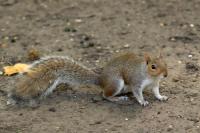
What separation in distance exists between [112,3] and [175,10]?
859 mm

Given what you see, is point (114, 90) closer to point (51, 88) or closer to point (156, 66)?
point (156, 66)

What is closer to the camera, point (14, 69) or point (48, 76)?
point (48, 76)

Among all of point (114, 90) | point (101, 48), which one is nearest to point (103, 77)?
point (114, 90)

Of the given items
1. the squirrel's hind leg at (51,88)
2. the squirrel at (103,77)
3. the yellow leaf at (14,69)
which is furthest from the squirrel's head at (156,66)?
the yellow leaf at (14,69)

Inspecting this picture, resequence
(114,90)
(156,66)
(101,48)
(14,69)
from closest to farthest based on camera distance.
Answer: (156,66) → (114,90) → (14,69) → (101,48)

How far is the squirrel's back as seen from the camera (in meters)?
4.54

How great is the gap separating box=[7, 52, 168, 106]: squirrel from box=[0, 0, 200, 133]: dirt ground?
104 mm

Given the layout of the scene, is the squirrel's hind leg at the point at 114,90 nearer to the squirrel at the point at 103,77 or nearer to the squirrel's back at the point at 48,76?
the squirrel at the point at 103,77

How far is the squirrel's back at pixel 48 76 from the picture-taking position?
4543 millimetres

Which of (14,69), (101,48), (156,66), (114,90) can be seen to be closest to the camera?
(156,66)

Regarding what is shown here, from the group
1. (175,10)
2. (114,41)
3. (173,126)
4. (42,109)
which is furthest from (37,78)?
(175,10)

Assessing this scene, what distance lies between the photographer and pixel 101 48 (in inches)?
228

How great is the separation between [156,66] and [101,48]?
1.41m

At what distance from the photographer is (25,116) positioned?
4488 millimetres
